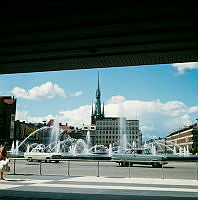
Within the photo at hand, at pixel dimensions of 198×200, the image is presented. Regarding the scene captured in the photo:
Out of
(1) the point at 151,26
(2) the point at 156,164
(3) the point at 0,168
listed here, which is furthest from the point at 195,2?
(2) the point at 156,164

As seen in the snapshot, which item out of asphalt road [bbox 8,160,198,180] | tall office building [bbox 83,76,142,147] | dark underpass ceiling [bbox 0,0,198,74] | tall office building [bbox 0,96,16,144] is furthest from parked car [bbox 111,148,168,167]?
tall office building [bbox 83,76,142,147]

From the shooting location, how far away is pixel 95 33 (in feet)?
24.1

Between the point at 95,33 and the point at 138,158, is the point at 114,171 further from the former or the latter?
the point at 95,33

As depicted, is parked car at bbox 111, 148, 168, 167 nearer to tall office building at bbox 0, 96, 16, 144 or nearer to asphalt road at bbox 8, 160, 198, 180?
asphalt road at bbox 8, 160, 198, 180

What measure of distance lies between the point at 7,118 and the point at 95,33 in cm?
12294

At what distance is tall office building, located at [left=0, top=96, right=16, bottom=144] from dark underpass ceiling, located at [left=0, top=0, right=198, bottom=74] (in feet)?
377

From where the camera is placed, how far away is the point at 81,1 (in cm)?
569

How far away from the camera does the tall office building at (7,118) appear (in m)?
119

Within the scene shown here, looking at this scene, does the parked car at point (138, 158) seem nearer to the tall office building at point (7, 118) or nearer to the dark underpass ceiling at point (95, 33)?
the dark underpass ceiling at point (95, 33)

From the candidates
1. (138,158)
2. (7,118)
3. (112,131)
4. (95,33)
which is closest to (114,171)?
(138,158)

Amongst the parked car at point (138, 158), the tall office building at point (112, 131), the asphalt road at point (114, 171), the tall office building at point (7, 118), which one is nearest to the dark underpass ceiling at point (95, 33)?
the asphalt road at point (114, 171)

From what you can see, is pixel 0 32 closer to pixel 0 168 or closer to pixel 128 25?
pixel 128 25

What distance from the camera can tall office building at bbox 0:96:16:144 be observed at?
11861 centimetres

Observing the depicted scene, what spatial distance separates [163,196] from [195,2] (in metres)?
5.96
